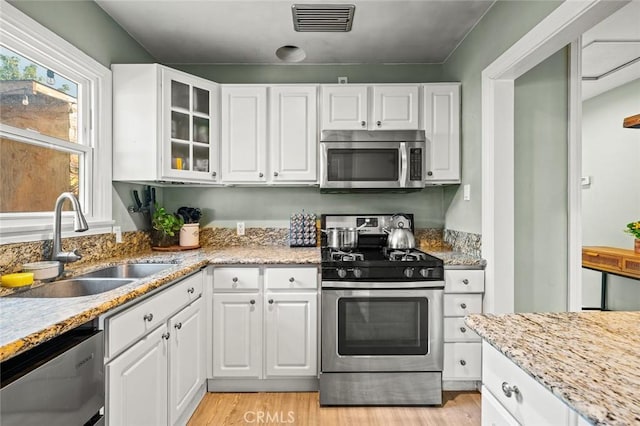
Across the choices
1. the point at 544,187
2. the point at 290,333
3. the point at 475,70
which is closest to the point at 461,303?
the point at 544,187

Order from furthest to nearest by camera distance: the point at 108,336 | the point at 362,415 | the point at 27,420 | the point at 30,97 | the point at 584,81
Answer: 1. the point at 584,81
2. the point at 362,415
3. the point at 30,97
4. the point at 108,336
5. the point at 27,420

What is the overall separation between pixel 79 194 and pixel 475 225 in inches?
102

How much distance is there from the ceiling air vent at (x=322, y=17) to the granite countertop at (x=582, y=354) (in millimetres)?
1980

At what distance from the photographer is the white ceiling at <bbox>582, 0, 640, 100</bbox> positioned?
92.2 inches

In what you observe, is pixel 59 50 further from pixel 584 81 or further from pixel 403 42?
pixel 584 81

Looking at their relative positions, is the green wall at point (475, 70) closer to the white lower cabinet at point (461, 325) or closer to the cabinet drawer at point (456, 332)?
the white lower cabinet at point (461, 325)

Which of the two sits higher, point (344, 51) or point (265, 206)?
point (344, 51)

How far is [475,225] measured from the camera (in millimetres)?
2432

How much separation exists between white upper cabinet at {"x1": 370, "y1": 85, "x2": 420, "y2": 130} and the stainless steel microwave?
4.1 inches

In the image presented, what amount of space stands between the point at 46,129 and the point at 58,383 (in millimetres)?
1449

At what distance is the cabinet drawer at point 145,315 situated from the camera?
1.29 meters

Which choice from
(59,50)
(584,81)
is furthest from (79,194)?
(584,81)

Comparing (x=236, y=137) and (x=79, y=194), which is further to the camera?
(x=236, y=137)

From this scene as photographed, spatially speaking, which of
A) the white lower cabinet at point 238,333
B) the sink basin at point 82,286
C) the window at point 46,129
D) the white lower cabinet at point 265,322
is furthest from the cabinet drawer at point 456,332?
the window at point 46,129
